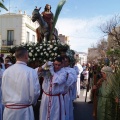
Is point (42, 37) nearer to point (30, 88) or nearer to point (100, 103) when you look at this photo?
point (100, 103)

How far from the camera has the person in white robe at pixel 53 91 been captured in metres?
6.73

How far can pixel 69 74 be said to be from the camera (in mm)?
7062

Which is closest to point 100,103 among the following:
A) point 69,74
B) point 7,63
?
point 69,74

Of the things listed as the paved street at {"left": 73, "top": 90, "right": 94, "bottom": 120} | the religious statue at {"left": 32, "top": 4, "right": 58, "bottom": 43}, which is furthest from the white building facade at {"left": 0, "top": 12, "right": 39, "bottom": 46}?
the religious statue at {"left": 32, "top": 4, "right": 58, "bottom": 43}

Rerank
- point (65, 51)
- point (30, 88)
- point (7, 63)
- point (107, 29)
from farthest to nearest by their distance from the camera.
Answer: point (107, 29) < point (7, 63) < point (65, 51) < point (30, 88)

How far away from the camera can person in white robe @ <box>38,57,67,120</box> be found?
6.73m

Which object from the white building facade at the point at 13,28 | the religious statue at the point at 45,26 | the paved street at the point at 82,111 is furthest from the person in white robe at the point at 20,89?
the white building facade at the point at 13,28

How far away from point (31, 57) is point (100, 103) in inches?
100

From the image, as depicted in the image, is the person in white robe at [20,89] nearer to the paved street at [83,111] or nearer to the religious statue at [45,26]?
the religious statue at [45,26]

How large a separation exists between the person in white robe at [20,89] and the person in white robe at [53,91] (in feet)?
4.74

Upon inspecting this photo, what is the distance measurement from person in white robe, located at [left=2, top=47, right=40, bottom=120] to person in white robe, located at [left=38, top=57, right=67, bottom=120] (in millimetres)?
1446

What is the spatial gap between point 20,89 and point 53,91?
1.75 meters

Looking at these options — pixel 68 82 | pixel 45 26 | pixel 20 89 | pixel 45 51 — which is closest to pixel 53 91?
pixel 68 82

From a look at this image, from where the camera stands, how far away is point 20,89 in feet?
16.9
